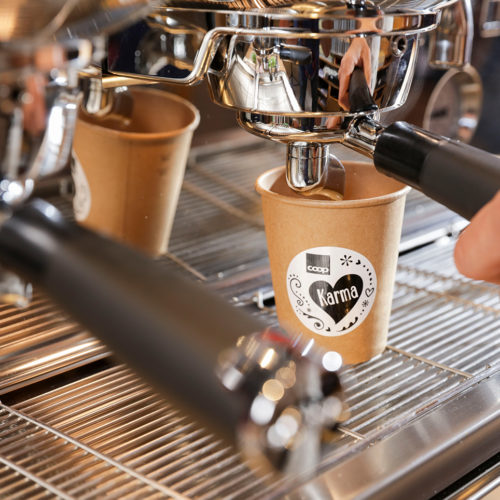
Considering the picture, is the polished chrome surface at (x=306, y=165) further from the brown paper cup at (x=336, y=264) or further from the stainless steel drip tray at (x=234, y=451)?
the stainless steel drip tray at (x=234, y=451)

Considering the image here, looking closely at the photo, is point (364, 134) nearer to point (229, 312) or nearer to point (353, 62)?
point (353, 62)

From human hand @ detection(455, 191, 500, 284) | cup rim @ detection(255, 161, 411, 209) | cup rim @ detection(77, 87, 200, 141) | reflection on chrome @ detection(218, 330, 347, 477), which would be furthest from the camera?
cup rim @ detection(77, 87, 200, 141)

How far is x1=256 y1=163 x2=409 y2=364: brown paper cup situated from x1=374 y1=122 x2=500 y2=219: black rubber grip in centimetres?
9

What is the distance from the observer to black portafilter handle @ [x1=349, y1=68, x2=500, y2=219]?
1.44 feet

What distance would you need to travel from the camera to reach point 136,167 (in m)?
0.70

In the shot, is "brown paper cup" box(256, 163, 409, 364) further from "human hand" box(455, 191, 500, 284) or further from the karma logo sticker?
"human hand" box(455, 191, 500, 284)

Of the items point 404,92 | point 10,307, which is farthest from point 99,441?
point 404,92

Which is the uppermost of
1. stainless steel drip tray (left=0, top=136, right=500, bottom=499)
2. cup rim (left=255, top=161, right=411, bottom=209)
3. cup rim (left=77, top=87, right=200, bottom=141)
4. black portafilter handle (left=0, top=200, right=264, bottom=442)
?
black portafilter handle (left=0, top=200, right=264, bottom=442)

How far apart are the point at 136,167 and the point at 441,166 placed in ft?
1.06

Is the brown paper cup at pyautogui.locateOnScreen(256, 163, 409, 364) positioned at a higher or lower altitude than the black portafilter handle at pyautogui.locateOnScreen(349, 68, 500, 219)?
lower

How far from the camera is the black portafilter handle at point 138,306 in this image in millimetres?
302

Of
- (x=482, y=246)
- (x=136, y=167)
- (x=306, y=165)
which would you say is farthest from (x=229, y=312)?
(x=136, y=167)

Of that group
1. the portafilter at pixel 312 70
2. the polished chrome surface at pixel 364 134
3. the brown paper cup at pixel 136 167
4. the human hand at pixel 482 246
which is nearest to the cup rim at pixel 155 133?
the brown paper cup at pixel 136 167

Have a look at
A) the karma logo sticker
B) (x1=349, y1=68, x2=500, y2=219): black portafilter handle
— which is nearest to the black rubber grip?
(x1=349, y1=68, x2=500, y2=219): black portafilter handle
